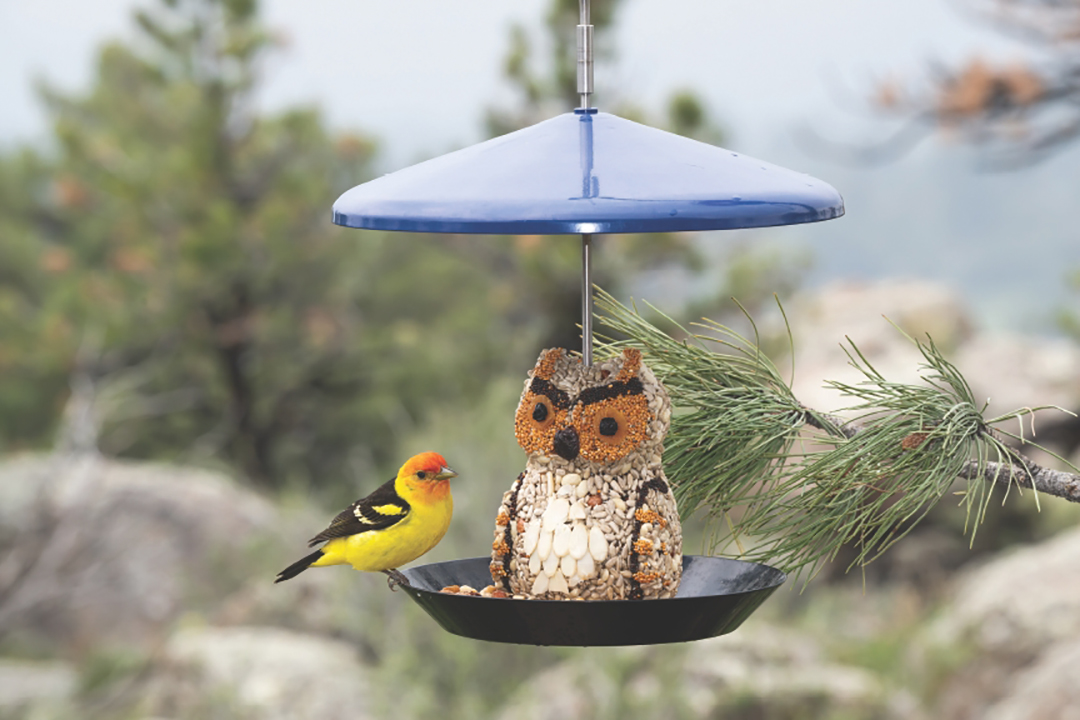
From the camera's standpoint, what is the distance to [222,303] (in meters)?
11.3

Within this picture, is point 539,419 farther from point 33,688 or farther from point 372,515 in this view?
point 33,688

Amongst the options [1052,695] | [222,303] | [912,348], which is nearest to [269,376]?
[222,303]

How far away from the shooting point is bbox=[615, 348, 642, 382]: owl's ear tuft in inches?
81.6

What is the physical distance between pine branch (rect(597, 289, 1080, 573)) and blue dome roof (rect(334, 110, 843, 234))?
293mm

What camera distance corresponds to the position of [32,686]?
717 cm

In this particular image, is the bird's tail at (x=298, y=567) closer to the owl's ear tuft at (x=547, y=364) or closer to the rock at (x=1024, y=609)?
the owl's ear tuft at (x=547, y=364)

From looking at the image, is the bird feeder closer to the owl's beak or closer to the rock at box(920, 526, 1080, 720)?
the owl's beak

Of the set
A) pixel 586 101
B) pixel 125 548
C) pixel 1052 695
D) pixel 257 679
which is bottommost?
pixel 257 679

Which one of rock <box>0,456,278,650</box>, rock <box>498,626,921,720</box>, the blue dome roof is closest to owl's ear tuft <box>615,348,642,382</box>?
the blue dome roof

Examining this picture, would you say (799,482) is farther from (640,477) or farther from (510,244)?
(510,244)

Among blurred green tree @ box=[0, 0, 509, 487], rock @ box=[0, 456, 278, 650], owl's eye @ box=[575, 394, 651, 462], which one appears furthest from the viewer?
blurred green tree @ box=[0, 0, 509, 487]

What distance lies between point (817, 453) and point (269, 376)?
9785 millimetres

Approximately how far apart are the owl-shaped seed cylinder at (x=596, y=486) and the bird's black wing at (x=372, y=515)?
26 centimetres

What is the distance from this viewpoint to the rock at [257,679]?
5.52 meters
